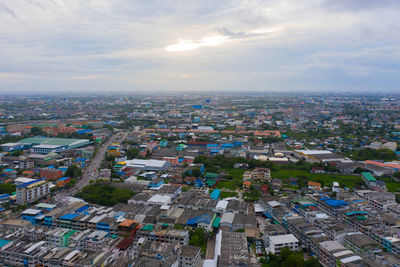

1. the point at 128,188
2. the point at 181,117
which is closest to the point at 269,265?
the point at 128,188

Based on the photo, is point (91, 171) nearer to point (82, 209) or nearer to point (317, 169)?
point (82, 209)

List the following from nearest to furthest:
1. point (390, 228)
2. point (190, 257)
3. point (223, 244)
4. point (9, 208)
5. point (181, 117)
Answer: point (190, 257)
point (223, 244)
point (390, 228)
point (9, 208)
point (181, 117)

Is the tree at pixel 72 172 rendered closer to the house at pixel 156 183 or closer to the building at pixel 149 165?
the building at pixel 149 165

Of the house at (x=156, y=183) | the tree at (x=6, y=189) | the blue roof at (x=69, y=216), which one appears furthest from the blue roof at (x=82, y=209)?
the tree at (x=6, y=189)

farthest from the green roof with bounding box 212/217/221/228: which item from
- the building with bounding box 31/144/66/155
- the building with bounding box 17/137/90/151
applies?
the building with bounding box 17/137/90/151

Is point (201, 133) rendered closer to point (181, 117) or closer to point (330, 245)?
point (181, 117)

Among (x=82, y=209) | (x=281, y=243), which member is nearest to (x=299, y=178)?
(x=281, y=243)

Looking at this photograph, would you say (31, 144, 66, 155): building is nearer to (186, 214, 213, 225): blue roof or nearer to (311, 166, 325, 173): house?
(186, 214, 213, 225): blue roof
